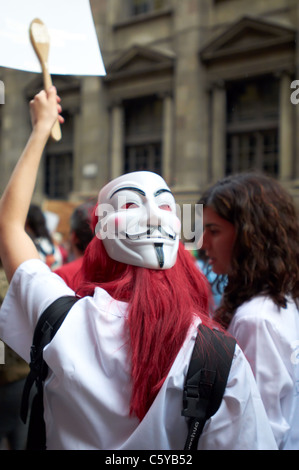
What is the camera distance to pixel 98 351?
3.45 ft

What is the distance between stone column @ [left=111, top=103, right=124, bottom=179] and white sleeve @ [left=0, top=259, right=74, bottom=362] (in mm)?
8054

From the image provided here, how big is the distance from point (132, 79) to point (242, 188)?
8.20 m

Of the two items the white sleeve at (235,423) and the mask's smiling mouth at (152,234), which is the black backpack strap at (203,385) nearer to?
the white sleeve at (235,423)

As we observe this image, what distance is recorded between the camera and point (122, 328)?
1087mm

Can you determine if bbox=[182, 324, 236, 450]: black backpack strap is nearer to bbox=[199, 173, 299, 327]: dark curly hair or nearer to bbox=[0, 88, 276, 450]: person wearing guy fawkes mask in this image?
bbox=[0, 88, 276, 450]: person wearing guy fawkes mask

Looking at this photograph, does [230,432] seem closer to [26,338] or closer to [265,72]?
[26,338]

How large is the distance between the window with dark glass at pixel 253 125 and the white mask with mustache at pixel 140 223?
7.53 metres

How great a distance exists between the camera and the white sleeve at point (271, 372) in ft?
4.38

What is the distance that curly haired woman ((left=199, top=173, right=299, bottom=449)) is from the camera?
1.35 m

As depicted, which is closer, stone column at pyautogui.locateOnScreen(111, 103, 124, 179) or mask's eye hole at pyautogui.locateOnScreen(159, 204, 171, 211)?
mask's eye hole at pyautogui.locateOnScreen(159, 204, 171, 211)

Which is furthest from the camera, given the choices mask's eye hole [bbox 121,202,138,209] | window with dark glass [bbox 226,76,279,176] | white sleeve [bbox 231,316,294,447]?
window with dark glass [bbox 226,76,279,176]

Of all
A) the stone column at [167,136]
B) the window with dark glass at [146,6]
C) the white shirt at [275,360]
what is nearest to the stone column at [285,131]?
the stone column at [167,136]

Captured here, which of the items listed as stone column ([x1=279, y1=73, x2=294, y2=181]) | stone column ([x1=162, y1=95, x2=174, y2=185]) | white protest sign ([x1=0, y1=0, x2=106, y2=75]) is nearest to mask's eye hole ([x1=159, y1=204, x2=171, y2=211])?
white protest sign ([x1=0, y1=0, x2=106, y2=75])

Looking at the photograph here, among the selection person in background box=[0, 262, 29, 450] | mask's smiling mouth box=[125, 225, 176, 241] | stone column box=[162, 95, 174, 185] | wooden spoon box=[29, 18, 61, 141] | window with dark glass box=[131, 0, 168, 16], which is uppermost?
window with dark glass box=[131, 0, 168, 16]
